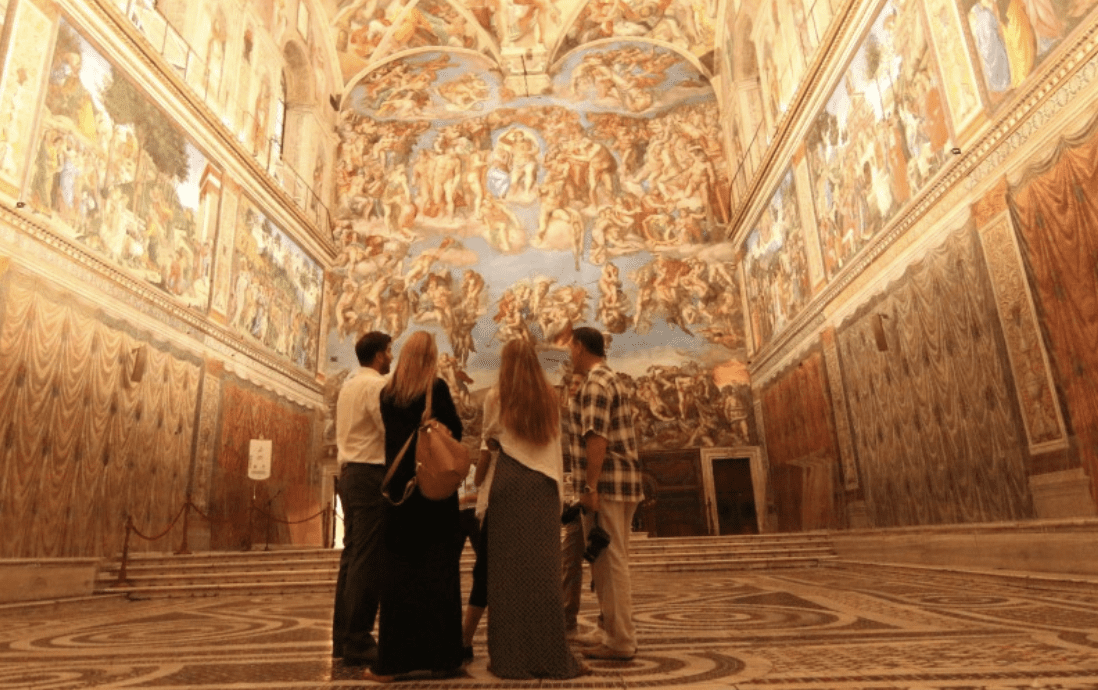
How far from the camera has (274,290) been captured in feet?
53.6

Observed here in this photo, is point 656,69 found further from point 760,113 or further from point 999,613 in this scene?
point 999,613

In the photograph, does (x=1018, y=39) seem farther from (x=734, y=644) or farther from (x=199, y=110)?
(x=199, y=110)

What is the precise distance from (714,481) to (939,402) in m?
8.82

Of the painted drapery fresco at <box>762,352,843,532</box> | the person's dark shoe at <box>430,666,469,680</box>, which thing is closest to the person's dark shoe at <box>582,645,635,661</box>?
the person's dark shoe at <box>430,666,469,680</box>

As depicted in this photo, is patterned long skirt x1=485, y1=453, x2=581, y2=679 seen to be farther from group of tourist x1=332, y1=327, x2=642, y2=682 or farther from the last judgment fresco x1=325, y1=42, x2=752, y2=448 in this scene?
the last judgment fresco x1=325, y1=42, x2=752, y2=448

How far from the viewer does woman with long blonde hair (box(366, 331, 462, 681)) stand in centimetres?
301

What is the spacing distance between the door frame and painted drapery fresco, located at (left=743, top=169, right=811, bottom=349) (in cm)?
258

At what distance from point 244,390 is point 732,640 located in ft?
42.3

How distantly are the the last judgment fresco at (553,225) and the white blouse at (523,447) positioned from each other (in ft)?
47.2

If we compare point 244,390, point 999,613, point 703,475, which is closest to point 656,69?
point 703,475

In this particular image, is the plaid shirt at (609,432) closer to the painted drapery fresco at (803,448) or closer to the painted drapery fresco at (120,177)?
the painted drapery fresco at (120,177)

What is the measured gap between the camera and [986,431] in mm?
7691

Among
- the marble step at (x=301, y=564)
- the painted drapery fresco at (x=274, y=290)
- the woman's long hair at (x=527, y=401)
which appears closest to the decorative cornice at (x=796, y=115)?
the marble step at (x=301, y=564)

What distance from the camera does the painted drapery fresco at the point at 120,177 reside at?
9.80 m
